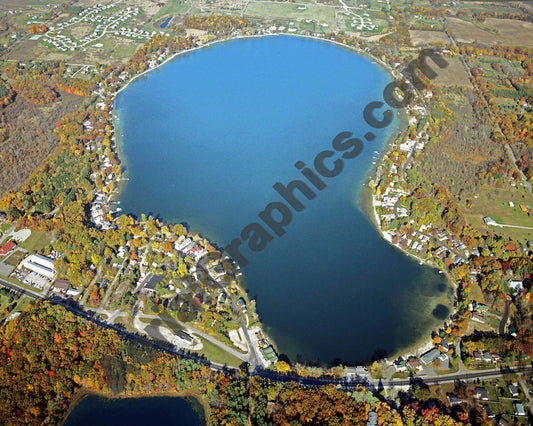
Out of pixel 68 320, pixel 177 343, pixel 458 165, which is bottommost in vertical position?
pixel 458 165

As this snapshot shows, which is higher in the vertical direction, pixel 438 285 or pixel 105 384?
pixel 105 384

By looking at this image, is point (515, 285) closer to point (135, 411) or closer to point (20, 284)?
point (135, 411)

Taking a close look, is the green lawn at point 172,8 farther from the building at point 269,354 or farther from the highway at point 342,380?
the building at point 269,354

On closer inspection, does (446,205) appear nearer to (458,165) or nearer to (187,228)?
(458,165)

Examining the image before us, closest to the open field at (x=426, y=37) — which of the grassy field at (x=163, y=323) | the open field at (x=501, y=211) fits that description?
the open field at (x=501, y=211)

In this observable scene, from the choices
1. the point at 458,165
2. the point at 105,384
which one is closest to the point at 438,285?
the point at 458,165

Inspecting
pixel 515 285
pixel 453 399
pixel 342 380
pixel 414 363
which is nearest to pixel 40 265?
pixel 342 380
